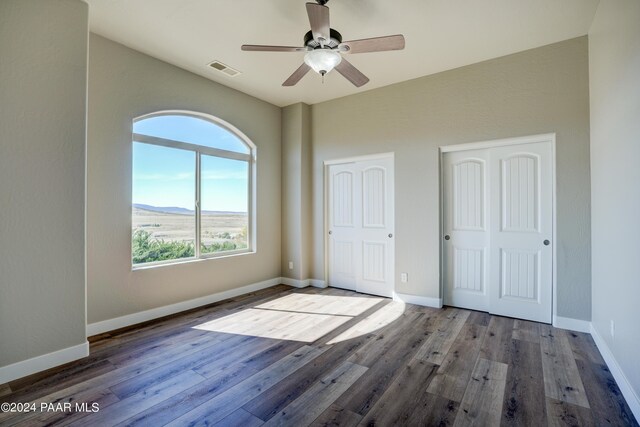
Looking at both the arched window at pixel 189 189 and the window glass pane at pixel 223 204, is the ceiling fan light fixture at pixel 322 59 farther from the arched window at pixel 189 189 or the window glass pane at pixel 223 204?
the window glass pane at pixel 223 204

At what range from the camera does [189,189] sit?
3980 mm

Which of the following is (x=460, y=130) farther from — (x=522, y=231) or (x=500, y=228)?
(x=522, y=231)

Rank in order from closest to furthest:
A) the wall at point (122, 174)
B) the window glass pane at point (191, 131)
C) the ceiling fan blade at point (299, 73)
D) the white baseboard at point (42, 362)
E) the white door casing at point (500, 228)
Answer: the white baseboard at point (42, 362) → the ceiling fan blade at point (299, 73) → the wall at point (122, 174) → the white door casing at point (500, 228) → the window glass pane at point (191, 131)

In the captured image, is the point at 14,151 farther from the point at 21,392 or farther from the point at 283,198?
the point at 283,198

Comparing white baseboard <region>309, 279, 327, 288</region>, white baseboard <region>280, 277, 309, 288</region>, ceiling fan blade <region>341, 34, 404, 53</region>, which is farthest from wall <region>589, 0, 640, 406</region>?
white baseboard <region>280, 277, 309, 288</region>

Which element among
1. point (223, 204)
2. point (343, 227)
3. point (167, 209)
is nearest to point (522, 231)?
point (343, 227)

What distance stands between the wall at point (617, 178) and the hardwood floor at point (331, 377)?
42 centimetres

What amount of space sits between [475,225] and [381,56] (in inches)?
92.9

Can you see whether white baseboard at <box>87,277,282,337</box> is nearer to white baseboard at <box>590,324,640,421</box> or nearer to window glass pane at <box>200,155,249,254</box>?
window glass pane at <box>200,155,249,254</box>

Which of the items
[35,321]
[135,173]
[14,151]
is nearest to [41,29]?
[14,151]

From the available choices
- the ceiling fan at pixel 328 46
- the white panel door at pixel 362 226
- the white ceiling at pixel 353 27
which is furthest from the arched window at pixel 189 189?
the ceiling fan at pixel 328 46

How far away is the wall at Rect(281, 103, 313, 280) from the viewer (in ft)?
16.5

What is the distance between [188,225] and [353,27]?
3.06m

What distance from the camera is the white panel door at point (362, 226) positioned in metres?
4.45
